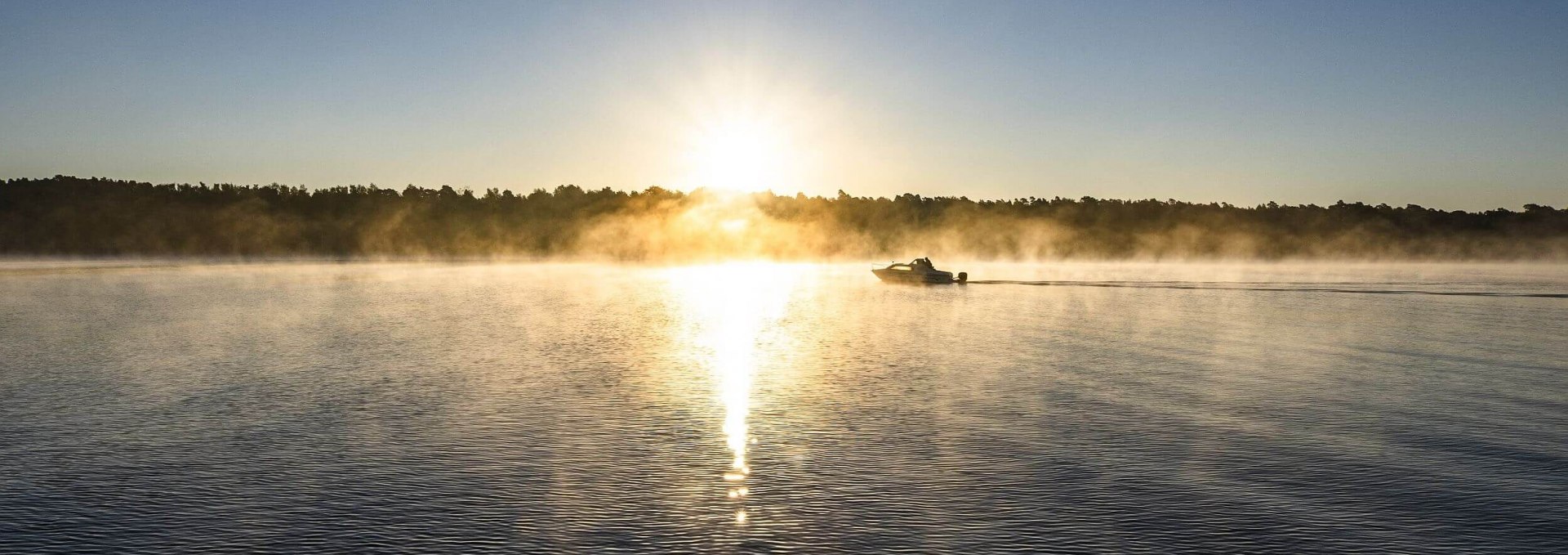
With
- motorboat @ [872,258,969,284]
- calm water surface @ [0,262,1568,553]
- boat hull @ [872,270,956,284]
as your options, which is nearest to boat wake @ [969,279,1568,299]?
motorboat @ [872,258,969,284]

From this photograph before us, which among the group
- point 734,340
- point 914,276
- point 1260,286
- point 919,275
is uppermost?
point 919,275

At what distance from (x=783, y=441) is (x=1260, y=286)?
8872 cm

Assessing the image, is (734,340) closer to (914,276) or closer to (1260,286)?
(914,276)

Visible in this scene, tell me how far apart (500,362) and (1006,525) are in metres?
23.1

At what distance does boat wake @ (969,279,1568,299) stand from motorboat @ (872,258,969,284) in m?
5.34

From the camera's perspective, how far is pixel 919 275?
101 meters

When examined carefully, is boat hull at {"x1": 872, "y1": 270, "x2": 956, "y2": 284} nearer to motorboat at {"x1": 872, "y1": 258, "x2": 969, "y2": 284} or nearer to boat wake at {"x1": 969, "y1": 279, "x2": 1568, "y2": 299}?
motorboat at {"x1": 872, "y1": 258, "x2": 969, "y2": 284}

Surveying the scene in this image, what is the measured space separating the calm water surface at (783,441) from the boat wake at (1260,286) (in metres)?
37.8

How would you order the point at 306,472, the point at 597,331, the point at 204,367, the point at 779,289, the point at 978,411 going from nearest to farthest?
1. the point at 306,472
2. the point at 978,411
3. the point at 204,367
4. the point at 597,331
5. the point at 779,289

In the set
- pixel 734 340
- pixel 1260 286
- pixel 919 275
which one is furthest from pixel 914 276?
pixel 734 340

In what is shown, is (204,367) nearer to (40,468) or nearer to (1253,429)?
(40,468)

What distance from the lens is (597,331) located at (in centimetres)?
4819

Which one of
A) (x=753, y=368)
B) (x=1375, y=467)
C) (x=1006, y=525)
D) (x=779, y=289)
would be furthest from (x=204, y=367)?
(x=779, y=289)

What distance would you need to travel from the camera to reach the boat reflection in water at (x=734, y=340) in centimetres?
1756
